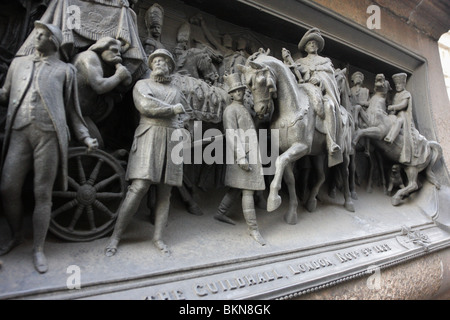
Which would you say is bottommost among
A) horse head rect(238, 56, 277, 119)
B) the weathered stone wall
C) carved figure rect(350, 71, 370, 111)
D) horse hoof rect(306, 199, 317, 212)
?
horse hoof rect(306, 199, 317, 212)

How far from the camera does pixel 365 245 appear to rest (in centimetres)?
402

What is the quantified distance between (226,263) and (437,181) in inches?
198

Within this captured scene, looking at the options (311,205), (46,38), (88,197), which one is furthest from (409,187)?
(46,38)

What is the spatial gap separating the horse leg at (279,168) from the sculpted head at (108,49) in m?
2.08

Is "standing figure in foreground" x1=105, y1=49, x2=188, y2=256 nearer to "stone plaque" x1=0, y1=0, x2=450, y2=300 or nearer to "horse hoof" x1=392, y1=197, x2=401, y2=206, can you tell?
"stone plaque" x1=0, y1=0, x2=450, y2=300

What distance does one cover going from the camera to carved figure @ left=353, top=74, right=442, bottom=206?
5625 millimetres

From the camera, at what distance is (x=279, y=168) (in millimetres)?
3627

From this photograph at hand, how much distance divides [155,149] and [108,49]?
3.66ft

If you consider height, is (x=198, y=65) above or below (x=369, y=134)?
below

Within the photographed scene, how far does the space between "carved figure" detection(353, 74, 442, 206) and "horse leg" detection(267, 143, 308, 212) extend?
89.6 inches

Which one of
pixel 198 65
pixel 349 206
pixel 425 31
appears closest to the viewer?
pixel 198 65

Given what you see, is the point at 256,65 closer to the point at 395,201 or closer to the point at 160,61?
the point at 160,61

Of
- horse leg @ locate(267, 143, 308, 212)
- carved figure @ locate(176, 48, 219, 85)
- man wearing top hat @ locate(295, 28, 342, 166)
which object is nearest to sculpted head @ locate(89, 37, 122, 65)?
carved figure @ locate(176, 48, 219, 85)

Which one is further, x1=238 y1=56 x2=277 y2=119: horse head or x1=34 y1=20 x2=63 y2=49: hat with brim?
x1=238 y1=56 x2=277 y2=119: horse head
